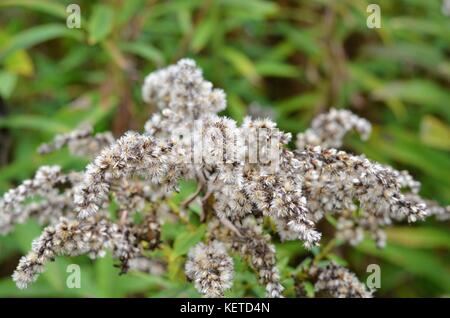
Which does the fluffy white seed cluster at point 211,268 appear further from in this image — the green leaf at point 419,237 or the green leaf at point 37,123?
the green leaf at point 419,237

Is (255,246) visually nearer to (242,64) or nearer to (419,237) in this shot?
(242,64)

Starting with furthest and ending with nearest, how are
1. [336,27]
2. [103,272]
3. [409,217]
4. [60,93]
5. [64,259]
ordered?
[336,27] → [60,93] → [64,259] → [103,272] → [409,217]

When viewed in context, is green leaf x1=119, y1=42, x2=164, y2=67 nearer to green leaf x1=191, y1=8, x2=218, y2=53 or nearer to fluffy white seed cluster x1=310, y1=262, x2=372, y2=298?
green leaf x1=191, y1=8, x2=218, y2=53

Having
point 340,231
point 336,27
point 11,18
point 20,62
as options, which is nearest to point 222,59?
point 336,27

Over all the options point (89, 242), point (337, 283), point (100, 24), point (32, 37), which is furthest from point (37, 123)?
point (337, 283)

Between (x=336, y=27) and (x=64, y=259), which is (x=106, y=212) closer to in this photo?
(x=64, y=259)

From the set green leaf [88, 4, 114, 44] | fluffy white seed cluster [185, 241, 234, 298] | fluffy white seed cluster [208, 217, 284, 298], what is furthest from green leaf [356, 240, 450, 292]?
fluffy white seed cluster [185, 241, 234, 298]

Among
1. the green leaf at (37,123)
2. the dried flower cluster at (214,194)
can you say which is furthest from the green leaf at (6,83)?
the dried flower cluster at (214,194)
